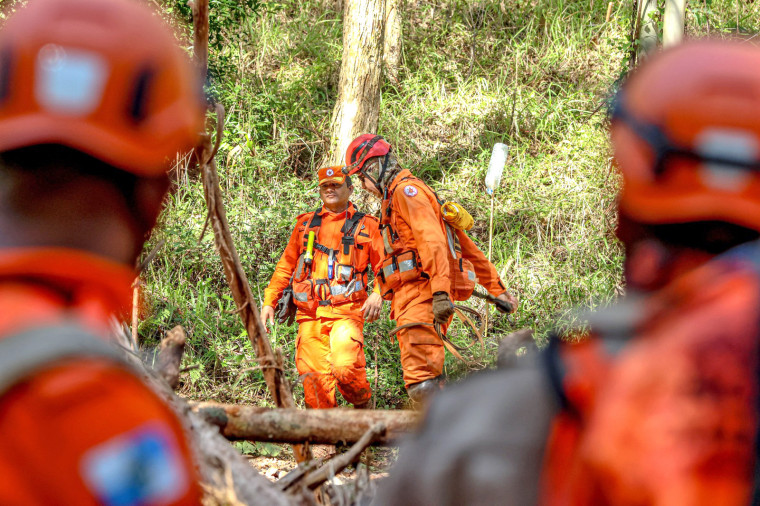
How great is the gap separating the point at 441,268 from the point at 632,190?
4.52 m

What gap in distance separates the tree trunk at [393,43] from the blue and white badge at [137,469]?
35.8ft

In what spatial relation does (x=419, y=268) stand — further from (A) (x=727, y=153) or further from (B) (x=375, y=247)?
(A) (x=727, y=153)

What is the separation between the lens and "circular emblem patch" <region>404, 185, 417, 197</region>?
566cm

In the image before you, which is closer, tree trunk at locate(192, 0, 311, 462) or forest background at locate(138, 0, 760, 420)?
tree trunk at locate(192, 0, 311, 462)

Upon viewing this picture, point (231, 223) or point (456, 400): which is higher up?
point (456, 400)

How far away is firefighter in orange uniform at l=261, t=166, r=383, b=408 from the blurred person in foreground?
5.13 m

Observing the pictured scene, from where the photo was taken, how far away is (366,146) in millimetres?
6129

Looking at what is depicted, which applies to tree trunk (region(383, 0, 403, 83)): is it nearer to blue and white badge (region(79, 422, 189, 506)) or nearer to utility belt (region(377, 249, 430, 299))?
utility belt (region(377, 249, 430, 299))

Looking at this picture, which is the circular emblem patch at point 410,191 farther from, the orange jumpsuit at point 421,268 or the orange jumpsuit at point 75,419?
the orange jumpsuit at point 75,419

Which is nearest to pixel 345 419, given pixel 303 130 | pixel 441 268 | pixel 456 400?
pixel 456 400

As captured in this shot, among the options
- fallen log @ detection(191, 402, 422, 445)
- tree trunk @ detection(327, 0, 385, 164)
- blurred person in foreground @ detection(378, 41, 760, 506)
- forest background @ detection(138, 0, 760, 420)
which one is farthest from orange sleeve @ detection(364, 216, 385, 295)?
blurred person in foreground @ detection(378, 41, 760, 506)

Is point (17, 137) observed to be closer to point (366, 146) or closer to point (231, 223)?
point (366, 146)

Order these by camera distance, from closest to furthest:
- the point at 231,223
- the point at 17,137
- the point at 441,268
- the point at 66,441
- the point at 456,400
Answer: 1. the point at 66,441
2. the point at 17,137
3. the point at 456,400
4. the point at 441,268
5. the point at 231,223

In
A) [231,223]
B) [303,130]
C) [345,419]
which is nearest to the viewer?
[345,419]
